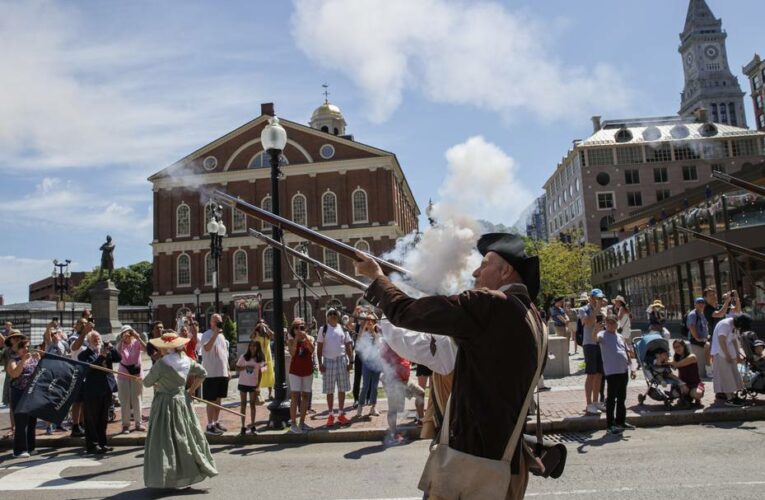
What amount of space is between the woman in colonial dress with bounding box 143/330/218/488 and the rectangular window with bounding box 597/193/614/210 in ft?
227

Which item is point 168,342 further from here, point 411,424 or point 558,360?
point 558,360

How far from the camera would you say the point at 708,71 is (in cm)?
12938

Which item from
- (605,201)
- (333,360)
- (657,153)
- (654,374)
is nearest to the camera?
(654,374)

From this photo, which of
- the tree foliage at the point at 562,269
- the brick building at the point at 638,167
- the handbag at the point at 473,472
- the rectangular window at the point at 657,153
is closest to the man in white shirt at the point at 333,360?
the handbag at the point at 473,472

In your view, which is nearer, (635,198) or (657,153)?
(635,198)

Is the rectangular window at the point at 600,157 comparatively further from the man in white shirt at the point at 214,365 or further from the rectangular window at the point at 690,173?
the man in white shirt at the point at 214,365

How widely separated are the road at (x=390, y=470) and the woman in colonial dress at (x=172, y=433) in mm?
207

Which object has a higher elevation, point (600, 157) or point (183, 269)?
point (600, 157)

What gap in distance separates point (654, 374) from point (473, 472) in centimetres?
968

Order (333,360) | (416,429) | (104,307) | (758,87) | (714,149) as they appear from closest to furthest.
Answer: (416,429) < (333,360) < (104,307) < (714,149) < (758,87)

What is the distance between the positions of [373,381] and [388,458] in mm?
3178

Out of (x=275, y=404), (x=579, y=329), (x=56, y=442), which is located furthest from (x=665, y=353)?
(x=56, y=442)

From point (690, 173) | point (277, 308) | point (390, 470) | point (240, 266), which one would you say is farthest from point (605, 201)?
point (390, 470)

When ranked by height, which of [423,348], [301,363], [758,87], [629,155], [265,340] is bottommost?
[301,363]
